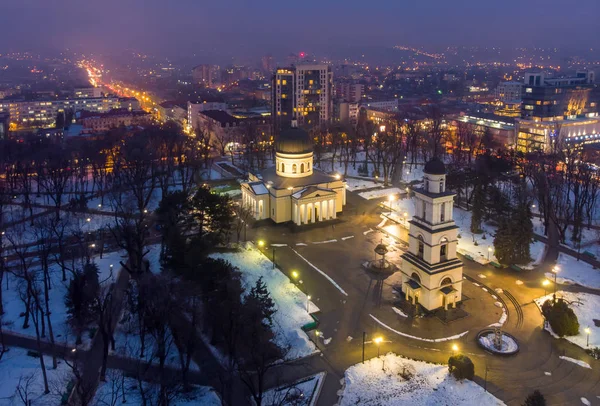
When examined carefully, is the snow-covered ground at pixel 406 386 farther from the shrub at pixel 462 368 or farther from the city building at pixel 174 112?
the city building at pixel 174 112

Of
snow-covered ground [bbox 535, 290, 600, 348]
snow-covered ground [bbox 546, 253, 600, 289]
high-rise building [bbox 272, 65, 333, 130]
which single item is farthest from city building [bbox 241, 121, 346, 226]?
high-rise building [bbox 272, 65, 333, 130]

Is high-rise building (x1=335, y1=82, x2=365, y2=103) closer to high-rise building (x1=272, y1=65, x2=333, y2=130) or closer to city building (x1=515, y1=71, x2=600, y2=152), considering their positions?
high-rise building (x1=272, y1=65, x2=333, y2=130)

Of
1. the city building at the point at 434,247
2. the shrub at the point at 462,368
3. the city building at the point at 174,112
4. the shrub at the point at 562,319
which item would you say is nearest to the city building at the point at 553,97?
the city building at the point at 174,112

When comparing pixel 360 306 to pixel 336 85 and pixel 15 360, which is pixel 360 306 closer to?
pixel 15 360

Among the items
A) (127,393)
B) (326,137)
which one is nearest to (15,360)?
(127,393)

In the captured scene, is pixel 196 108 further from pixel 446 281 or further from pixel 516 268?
pixel 446 281
